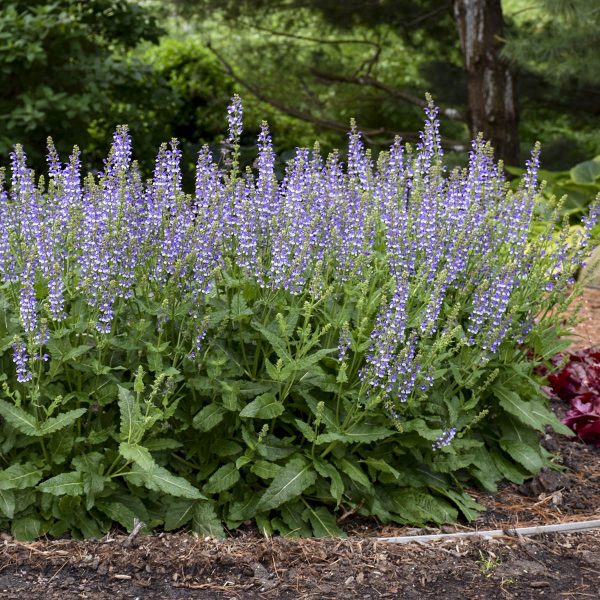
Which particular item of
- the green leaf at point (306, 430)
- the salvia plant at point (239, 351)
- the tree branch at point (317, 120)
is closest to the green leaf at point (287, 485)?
the salvia plant at point (239, 351)

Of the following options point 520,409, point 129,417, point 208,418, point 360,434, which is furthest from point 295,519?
point 520,409

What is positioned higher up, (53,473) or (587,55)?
(587,55)

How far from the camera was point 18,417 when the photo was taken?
374cm

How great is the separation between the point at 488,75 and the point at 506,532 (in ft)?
21.2

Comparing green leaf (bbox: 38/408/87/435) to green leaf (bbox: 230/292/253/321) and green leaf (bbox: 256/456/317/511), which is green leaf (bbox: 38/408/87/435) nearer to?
green leaf (bbox: 230/292/253/321)

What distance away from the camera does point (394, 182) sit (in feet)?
15.4

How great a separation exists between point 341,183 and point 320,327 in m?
0.93

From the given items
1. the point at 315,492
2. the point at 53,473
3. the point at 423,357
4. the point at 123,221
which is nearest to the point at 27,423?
the point at 53,473

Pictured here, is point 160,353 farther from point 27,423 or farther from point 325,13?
point 325,13

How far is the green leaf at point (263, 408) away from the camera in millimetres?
3887

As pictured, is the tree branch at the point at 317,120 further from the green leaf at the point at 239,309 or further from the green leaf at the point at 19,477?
the green leaf at the point at 19,477

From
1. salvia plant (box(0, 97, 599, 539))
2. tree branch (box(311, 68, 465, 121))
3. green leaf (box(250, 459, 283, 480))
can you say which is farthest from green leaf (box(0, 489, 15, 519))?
tree branch (box(311, 68, 465, 121))

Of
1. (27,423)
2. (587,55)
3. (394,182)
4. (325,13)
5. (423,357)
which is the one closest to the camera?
(27,423)

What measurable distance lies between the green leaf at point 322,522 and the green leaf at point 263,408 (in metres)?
0.50
